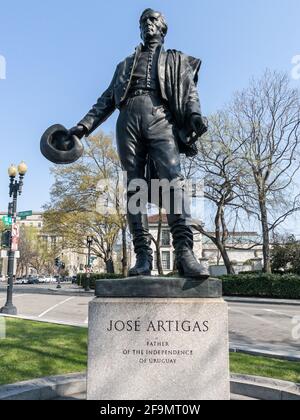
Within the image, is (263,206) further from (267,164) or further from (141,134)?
(141,134)

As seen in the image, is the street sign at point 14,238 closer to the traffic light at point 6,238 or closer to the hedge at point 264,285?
the traffic light at point 6,238

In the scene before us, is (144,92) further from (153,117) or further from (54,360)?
(54,360)

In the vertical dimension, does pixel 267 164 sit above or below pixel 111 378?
above

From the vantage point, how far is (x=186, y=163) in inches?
1179

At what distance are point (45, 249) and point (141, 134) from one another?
39.2 meters

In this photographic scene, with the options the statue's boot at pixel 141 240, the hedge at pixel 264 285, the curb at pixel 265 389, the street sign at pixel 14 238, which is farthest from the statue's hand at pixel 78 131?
the hedge at pixel 264 285

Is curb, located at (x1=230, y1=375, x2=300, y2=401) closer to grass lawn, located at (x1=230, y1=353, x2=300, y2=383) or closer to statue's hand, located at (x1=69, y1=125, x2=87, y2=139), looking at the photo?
grass lawn, located at (x1=230, y1=353, x2=300, y2=383)

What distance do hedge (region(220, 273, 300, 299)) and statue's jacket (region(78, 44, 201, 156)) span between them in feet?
75.1

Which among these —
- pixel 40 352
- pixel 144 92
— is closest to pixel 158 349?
pixel 144 92

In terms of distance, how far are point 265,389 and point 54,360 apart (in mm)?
3285

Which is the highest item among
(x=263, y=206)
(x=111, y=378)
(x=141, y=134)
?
(x=263, y=206)
